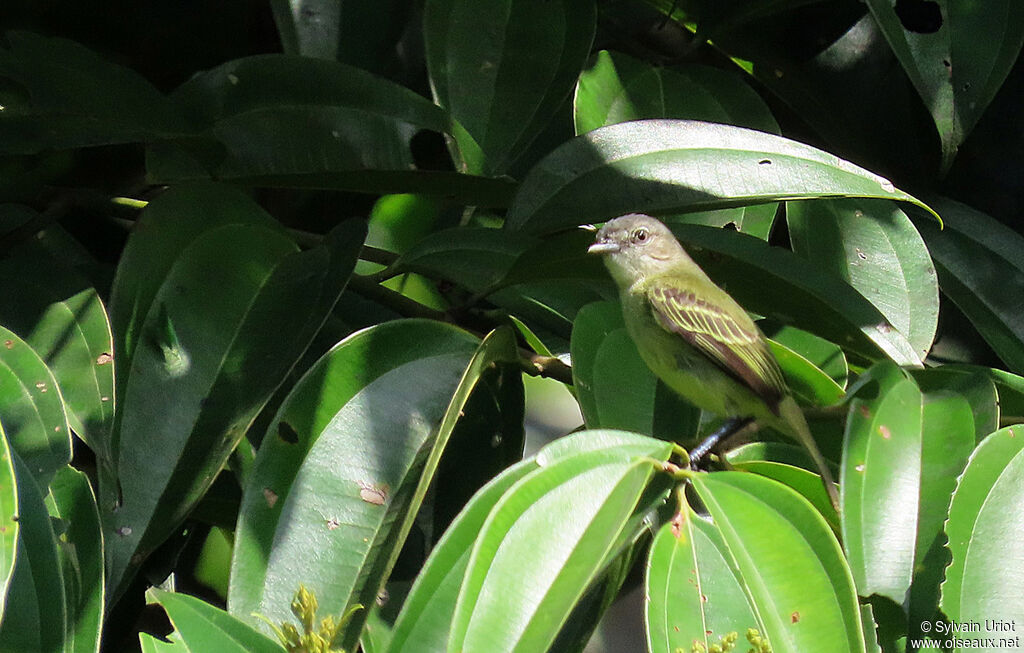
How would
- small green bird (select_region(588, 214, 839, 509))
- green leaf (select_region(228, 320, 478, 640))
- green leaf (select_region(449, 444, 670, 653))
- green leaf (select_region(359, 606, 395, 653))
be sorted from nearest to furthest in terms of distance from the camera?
1. green leaf (select_region(449, 444, 670, 653))
2. green leaf (select_region(228, 320, 478, 640))
3. green leaf (select_region(359, 606, 395, 653))
4. small green bird (select_region(588, 214, 839, 509))

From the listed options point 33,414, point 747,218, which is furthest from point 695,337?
point 33,414

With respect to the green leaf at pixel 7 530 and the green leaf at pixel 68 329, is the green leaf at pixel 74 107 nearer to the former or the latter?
the green leaf at pixel 68 329

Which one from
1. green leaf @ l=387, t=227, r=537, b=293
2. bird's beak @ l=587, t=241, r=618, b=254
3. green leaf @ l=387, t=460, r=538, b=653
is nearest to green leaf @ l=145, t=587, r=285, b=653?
green leaf @ l=387, t=460, r=538, b=653

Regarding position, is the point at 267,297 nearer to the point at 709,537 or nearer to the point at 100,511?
the point at 100,511

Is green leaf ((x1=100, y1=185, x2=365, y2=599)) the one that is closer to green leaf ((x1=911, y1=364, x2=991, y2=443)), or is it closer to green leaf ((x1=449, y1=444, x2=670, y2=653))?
green leaf ((x1=449, y1=444, x2=670, y2=653))

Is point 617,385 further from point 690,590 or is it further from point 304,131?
point 304,131

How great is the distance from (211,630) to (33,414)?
0.39 metres

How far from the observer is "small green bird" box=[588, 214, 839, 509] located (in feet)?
4.94

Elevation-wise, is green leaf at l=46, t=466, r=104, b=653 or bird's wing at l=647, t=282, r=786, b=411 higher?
bird's wing at l=647, t=282, r=786, b=411

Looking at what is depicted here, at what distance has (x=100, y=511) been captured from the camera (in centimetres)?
108

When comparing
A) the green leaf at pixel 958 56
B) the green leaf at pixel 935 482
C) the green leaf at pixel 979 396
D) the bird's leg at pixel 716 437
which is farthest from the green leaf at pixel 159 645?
the green leaf at pixel 958 56

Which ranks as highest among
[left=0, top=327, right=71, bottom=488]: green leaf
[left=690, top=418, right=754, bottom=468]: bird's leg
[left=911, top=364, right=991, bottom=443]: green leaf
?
[left=911, top=364, right=991, bottom=443]: green leaf

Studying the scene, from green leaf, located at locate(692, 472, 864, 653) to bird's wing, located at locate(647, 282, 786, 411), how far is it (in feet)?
1.86

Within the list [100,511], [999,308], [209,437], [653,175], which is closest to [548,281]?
[653,175]
